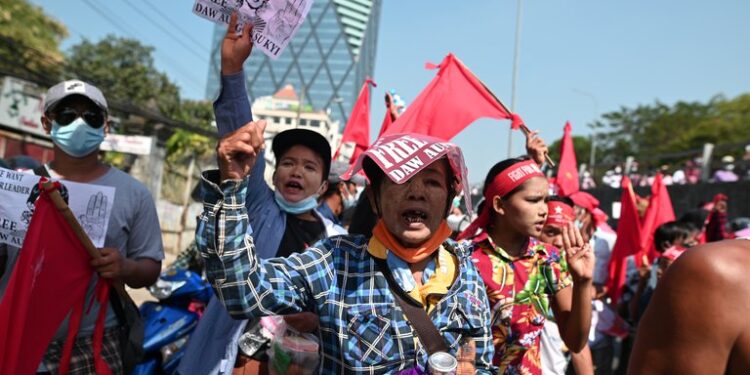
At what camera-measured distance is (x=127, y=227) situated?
276 centimetres

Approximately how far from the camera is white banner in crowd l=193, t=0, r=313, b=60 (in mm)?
1779

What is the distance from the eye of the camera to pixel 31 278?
2.43 metres

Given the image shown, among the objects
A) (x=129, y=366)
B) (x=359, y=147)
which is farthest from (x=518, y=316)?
(x=359, y=147)

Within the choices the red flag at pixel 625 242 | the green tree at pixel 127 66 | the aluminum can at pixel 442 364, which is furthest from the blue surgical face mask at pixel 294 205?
the green tree at pixel 127 66

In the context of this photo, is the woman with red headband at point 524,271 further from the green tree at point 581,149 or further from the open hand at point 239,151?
the green tree at point 581,149

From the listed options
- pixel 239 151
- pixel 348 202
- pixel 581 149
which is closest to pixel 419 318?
pixel 239 151

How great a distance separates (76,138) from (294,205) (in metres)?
1.07

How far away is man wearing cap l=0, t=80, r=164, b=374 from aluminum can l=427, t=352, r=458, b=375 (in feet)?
5.49

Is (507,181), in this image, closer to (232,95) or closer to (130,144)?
(232,95)

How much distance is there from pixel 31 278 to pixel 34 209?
296 mm

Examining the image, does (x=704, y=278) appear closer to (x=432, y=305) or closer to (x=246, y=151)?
(x=432, y=305)

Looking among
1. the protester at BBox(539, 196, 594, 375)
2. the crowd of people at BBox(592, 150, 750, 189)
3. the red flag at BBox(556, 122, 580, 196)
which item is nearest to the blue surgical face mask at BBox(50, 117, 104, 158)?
the protester at BBox(539, 196, 594, 375)

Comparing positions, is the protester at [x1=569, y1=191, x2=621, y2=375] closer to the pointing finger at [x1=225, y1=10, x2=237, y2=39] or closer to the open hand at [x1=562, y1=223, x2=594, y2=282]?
the open hand at [x1=562, y1=223, x2=594, y2=282]

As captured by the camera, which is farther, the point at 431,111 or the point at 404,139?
the point at 431,111
